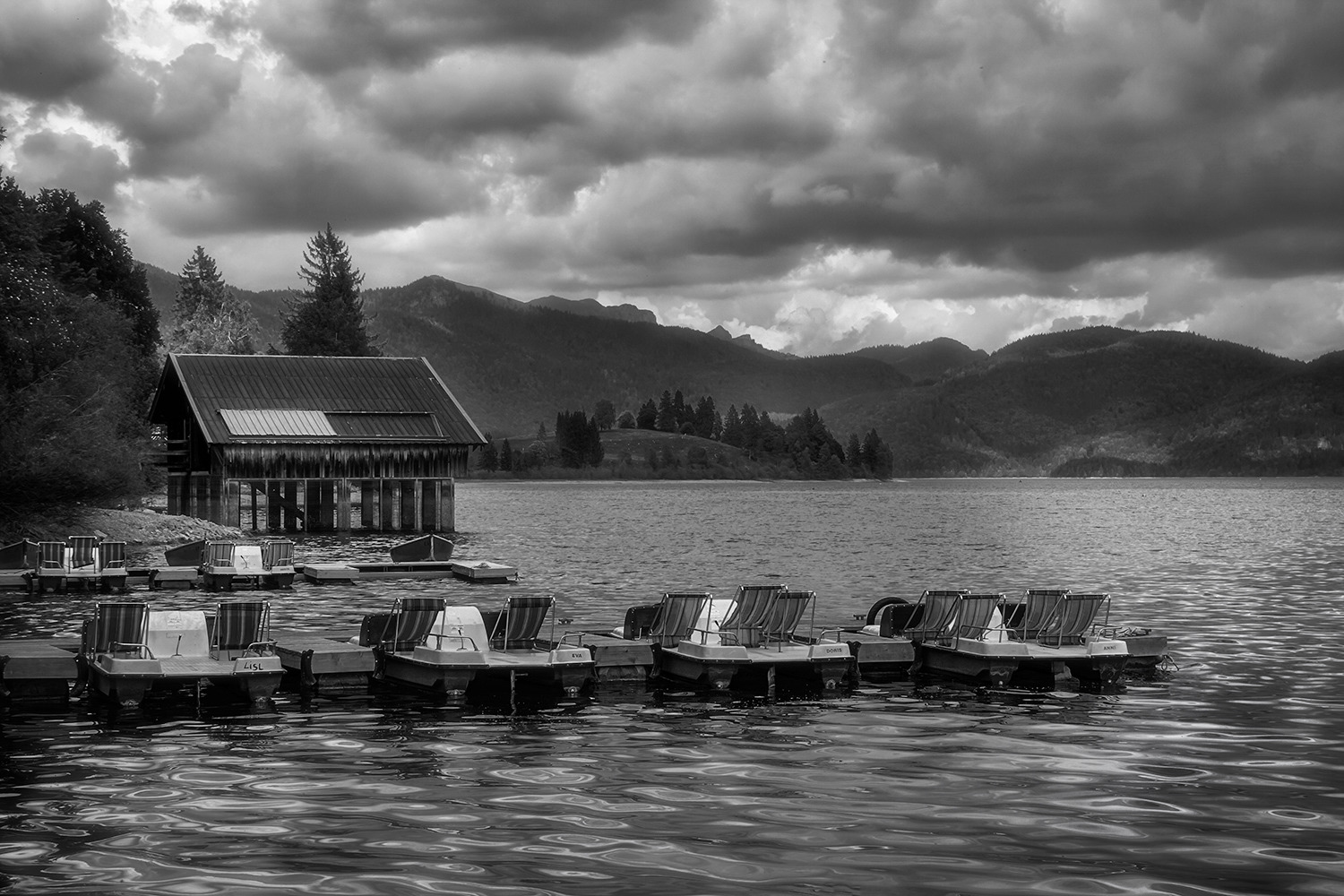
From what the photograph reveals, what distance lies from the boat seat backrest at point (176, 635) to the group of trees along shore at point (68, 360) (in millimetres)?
33093

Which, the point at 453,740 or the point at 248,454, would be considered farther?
the point at 248,454

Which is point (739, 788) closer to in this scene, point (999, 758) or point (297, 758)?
point (999, 758)

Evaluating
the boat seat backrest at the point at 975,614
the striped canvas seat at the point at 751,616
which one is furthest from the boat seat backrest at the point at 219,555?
the boat seat backrest at the point at 975,614

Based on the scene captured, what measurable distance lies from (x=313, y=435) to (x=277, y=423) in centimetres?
232

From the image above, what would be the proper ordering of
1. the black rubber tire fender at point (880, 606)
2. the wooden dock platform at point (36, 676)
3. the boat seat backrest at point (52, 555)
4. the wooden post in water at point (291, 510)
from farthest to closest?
the wooden post in water at point (291, 510)
the boat seat backrest at point (52, 555)
the black rubber tire fender at point (880, 606)
the wooden dock platform at point (36, 676)

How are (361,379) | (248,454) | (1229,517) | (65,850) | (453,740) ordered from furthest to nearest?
(1229,517)
(361,379)
(248,454)
(453,740)
(65,850)

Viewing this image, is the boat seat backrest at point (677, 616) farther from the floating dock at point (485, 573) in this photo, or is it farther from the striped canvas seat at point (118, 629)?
the floating dock at point (485, 573)

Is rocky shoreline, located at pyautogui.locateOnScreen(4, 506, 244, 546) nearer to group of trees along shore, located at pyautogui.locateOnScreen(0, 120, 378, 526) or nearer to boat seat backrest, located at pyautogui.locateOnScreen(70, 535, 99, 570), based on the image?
group of trees along shore, located at pyautogui.locateOnScreen(0, 120, 378, 526)

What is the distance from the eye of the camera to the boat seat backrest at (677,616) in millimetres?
28859

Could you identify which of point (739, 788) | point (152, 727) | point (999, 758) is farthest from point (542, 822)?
point (152, 727)

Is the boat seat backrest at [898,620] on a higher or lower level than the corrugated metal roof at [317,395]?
lower

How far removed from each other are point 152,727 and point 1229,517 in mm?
123645

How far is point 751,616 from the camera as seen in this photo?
29062mm

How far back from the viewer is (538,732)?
23.2m
